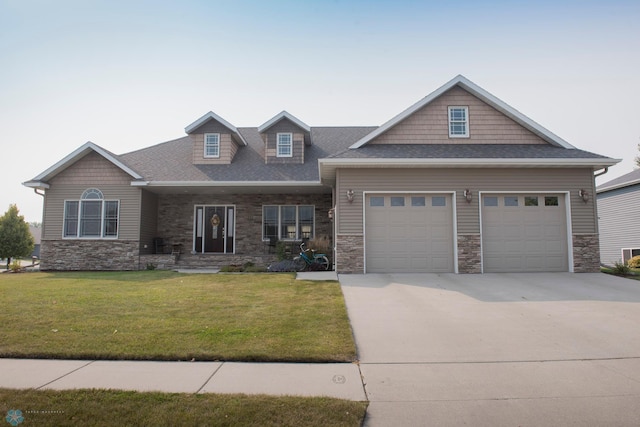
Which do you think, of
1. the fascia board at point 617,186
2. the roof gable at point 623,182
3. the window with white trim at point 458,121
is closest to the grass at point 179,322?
the window with white trim at point 458,121

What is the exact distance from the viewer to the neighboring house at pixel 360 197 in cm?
1134

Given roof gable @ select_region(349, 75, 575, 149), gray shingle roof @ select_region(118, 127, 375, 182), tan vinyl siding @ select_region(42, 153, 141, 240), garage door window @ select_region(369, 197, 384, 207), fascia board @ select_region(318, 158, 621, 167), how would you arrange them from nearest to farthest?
1. fascia board @ select_region(318, 158, 621, 167)
2. garage door window @ select_region(369, 197, 384, 207)
3. roof gable @ select_region(349, 75, 575, 149)
4. tan vinyl siding @ select_region(42, 153, 141, 240)
5. gray shingle roof @ select_region(118, 127, 375, 182)

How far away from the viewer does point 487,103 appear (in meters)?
12.7

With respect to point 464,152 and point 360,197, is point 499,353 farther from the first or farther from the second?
point 464,152

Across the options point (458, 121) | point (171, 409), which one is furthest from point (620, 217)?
point (171, 409)

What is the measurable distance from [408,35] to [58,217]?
1435 cm

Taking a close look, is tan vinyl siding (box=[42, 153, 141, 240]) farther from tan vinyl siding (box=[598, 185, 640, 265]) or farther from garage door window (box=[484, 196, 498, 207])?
tan vinyl siding (box=[598, 185, 640, 265])

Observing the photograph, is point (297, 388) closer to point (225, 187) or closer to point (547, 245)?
point (547, 245)

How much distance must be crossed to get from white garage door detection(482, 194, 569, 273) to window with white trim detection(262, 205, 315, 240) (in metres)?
7.14

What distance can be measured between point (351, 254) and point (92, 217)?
10546mm

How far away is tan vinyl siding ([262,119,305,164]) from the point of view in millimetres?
16156

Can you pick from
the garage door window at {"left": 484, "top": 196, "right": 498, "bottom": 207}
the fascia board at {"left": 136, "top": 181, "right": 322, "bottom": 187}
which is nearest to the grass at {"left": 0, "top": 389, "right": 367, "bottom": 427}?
the garage door window at {"left": 484, "top": 196, "right": 498, "bottom": 207}

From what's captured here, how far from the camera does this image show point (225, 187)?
14.8 metres

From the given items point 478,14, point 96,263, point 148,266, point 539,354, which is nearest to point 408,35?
point 478,14
